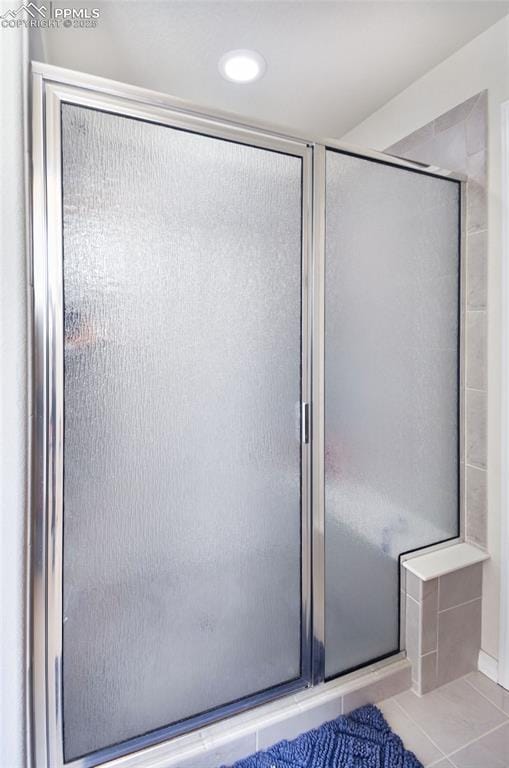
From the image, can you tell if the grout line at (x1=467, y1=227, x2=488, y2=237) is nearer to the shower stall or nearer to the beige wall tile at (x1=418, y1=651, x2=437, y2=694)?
the shower stall

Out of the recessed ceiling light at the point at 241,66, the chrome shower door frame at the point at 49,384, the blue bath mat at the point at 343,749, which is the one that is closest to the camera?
the chrome shower door frame at the point at 49,384

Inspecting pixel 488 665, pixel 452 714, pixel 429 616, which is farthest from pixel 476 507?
pixel 452 714

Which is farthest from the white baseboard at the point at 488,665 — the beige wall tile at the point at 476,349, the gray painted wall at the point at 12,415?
the gray painted wall at the point at 12,415

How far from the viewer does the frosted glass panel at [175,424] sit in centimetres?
106

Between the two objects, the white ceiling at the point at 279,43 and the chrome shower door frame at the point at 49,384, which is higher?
the white ceiling at the point at 279,43

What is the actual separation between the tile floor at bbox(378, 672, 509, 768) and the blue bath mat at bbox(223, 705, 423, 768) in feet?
0.21

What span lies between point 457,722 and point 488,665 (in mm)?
290

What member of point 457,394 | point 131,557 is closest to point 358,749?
point 131,557

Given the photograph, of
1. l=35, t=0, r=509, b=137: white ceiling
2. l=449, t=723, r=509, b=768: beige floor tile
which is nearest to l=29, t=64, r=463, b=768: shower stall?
l=449, t=723, r=509, b=768: beige floor tile

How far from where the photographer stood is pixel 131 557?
113 cm

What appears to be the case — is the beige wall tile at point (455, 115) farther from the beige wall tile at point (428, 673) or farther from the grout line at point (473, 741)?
the grout line at point (473, 741)

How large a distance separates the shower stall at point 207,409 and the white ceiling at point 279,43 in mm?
496

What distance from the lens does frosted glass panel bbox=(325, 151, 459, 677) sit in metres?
1.41

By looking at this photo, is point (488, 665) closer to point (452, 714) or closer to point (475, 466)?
point (452, 714)
